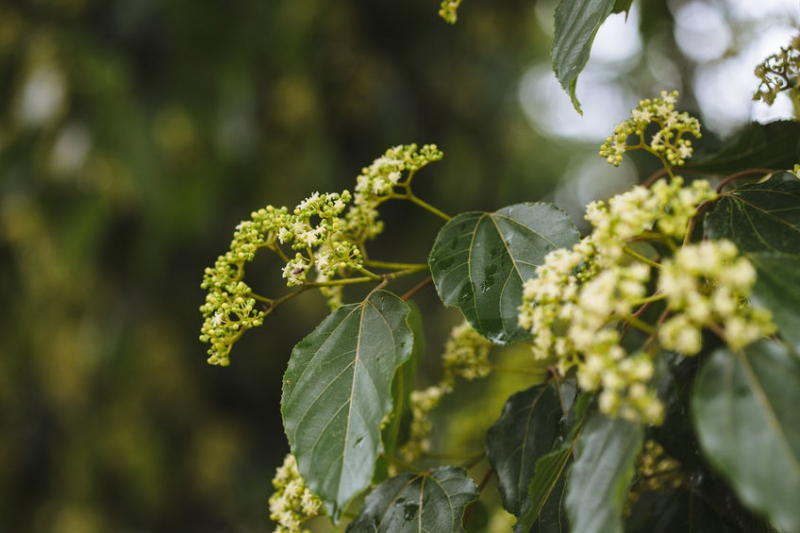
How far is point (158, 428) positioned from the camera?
3.93 metres

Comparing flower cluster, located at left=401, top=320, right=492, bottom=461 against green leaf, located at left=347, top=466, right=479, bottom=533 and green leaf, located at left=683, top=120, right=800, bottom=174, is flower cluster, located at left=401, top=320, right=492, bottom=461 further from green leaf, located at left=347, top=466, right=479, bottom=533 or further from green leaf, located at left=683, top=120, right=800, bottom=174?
green leaf, located at left=683, top=120, right=800, bottom=174

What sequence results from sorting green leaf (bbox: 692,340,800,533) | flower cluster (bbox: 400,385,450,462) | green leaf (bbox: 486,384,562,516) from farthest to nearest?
1. flower cluster (bbox: 400,385,450,462)
2. green leaf (bbox: 486,384,562,516)
3. green leaf (bbox: 692,340,800,533)

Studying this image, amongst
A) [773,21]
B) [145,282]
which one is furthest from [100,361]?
[773,21]

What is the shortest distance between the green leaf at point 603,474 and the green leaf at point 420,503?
0.84 feet

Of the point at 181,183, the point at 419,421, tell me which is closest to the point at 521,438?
the point at 419,421

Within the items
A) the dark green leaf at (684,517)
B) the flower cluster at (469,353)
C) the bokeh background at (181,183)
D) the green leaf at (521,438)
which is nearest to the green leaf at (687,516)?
the dark green leaf at (684,517)

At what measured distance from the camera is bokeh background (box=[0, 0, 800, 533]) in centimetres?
339

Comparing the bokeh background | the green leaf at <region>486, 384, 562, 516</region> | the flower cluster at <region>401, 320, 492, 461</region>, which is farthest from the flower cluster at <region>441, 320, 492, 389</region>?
the bokeh background

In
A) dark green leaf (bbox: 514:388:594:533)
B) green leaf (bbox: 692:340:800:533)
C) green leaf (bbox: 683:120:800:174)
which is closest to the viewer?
green leaf (bbox: 692:340:800:533)

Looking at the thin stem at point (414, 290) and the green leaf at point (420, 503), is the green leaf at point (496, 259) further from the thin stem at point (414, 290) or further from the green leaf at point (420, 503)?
Result: the green leaf at point (420, 503)

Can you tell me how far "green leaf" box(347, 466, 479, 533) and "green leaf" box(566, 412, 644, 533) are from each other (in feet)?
0.84

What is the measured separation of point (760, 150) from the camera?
3.22 ft

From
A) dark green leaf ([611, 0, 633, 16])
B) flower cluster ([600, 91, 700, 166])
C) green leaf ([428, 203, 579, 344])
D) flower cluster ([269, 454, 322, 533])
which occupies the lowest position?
flower cluster ([269, 454, 322, 533])

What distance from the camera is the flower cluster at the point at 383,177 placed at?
2.92ft
